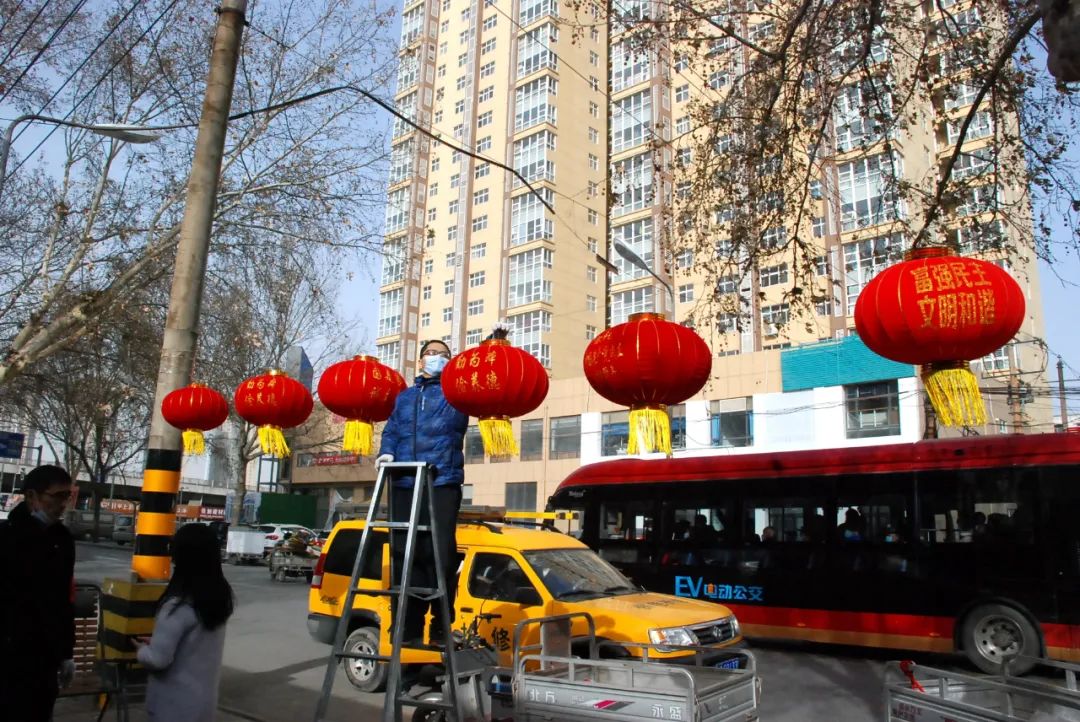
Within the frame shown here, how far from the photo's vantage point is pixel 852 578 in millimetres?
11242

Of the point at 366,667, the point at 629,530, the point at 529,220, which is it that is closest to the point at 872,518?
the point at 629,530

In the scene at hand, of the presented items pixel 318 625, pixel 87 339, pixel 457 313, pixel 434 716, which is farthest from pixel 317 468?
pixel 434 716

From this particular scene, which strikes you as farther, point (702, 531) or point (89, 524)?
point (89, 524)

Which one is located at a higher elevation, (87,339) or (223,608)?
(87,339)

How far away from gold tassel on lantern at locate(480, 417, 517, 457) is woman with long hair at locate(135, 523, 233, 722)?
7.53ft

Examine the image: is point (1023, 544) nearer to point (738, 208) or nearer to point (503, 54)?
point (738, 208)

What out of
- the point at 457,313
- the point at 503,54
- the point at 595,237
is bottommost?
the point at 457,313

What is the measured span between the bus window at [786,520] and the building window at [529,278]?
35.2 metres

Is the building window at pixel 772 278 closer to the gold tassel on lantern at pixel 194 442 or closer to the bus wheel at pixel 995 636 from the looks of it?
the bus wheel at pixel 995 636

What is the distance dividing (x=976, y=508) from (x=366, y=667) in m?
8.34

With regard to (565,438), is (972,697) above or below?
below

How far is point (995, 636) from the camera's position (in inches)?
393

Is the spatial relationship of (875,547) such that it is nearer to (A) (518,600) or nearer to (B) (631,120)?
(A) (518,600)

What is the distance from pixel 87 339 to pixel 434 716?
17.5m
